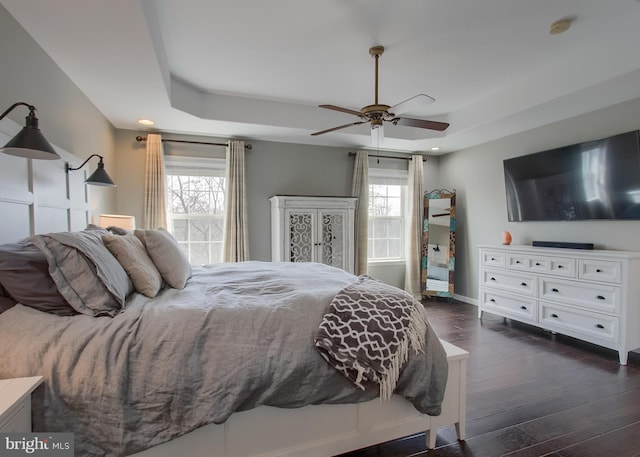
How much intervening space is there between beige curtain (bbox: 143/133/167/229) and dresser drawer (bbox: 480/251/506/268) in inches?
160

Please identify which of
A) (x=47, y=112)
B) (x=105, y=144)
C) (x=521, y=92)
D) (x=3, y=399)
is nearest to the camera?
(x=3, y=399)

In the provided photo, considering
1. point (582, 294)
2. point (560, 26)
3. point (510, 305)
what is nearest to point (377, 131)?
point (560, 26)

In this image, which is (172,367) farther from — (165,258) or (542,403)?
(542,403)

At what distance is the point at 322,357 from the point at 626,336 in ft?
9.67

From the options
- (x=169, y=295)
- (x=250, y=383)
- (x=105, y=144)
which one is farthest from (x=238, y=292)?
(x=105, y=144)

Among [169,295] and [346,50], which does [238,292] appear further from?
[346,50]

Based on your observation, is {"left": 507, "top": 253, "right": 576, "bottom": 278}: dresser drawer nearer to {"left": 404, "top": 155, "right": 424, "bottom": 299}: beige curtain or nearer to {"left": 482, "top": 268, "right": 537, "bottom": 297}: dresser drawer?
{"left": 482, "top": 268, "right": 537, "bottom": 297}: dresser drawer

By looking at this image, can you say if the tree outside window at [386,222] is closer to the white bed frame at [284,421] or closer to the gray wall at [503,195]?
the gray wall at [503,195]

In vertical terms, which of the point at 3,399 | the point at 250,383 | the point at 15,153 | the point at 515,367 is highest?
the point at 15,153

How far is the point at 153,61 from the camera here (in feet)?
7.44

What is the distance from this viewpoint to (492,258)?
3898mm

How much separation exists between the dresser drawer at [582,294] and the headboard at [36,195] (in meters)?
4.39

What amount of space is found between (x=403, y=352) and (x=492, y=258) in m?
3.00

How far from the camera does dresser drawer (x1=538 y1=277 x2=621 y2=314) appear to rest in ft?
9.10
